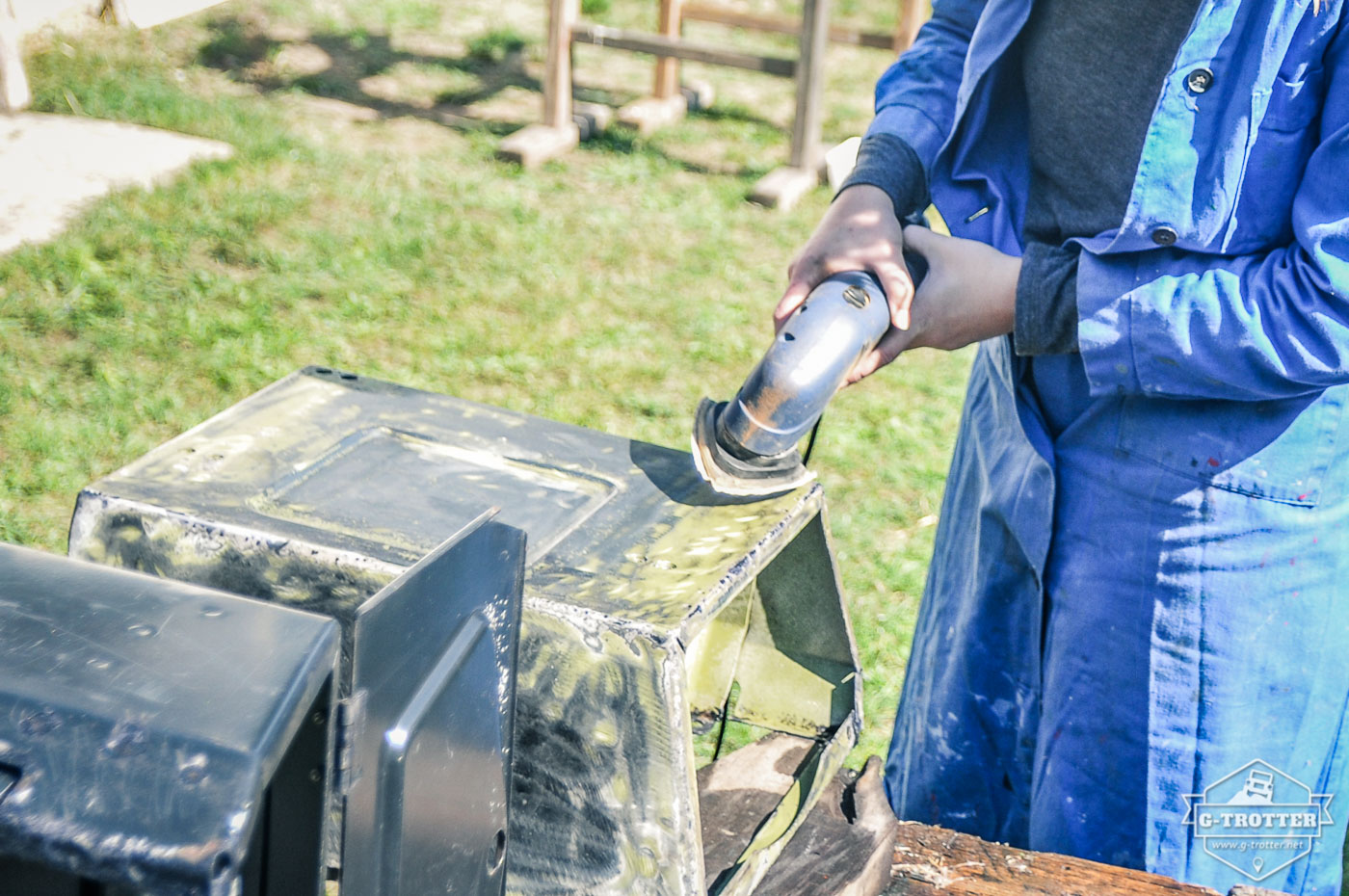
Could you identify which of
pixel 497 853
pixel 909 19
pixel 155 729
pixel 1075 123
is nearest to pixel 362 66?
pixel 909 19

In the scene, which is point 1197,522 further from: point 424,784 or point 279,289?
point 279,289

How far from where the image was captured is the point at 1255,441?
49.3 inches

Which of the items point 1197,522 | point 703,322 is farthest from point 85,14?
point 1197,522

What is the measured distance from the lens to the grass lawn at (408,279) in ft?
10.3

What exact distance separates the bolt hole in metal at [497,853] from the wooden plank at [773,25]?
473cm

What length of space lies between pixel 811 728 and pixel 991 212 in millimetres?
651

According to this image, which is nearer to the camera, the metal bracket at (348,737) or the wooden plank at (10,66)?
the metal bracket at (348,737)

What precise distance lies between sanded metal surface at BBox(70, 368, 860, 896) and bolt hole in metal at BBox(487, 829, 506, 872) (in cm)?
16

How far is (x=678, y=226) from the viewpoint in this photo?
463cm

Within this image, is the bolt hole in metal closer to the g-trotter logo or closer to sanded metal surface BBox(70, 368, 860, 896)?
sanded metal surface BBox(70, 368, 860, 896)

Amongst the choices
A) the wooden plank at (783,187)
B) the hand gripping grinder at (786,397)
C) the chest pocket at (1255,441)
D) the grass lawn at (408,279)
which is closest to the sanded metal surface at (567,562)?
the hand gripping grinder at (786,397)

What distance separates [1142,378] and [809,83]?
3.98 metres

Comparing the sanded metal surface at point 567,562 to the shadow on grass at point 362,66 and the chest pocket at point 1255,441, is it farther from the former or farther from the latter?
the shadow on grass at point 362,66

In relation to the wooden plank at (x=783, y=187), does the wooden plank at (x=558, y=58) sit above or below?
above
